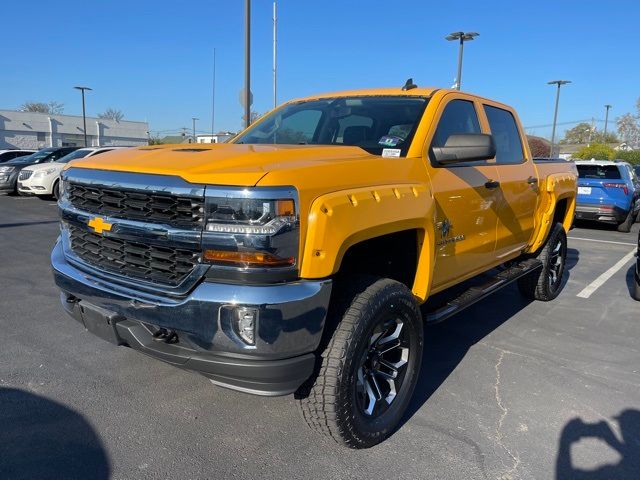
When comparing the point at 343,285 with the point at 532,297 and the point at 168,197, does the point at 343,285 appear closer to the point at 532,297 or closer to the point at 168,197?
the point at 168,197

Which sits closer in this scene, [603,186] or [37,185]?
[603,186]

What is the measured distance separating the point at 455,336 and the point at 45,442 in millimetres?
3261

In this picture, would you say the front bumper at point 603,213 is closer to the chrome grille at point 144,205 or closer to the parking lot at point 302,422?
the parking lot at point 302,422

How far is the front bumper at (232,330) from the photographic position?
87.6 inches

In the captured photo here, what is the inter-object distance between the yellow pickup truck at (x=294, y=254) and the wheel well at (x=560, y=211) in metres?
2.57

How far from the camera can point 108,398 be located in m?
3.22

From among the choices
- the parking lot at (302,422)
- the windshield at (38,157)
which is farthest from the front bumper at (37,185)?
the parking lot at (302,422)

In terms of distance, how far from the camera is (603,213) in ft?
38.2

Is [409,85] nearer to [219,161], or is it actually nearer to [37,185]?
[219,161]

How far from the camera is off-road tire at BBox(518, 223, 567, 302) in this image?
5.48 meters

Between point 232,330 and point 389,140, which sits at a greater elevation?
point 389,140

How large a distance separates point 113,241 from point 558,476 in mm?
2596

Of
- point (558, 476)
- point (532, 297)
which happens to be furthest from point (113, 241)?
point (532, 297)

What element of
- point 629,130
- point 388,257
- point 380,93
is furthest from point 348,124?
point 629,130
